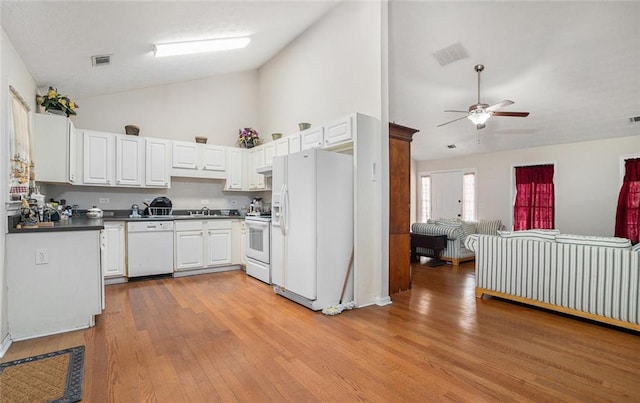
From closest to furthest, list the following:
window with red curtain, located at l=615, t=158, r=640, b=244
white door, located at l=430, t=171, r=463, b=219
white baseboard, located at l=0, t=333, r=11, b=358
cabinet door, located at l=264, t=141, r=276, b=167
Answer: white baseboard, located at l=0, t=333, r=11, b=358 < cabinet door, located at l=264, t=141, r=276, b=167 < window with red curtain, located at l=615, t=158, r=640, b=244 < white door, located at l=430, t=171, r=463, b=219

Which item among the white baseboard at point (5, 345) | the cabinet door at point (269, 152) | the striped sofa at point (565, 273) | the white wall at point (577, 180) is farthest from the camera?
the white wall at point (577, 180)

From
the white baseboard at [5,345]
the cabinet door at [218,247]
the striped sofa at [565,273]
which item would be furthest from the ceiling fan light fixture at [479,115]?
the white baseboard at [5,345]

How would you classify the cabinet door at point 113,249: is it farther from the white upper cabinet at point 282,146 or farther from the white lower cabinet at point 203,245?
the white upper cabinet at point 282,146

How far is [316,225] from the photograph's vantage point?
3.36 metres

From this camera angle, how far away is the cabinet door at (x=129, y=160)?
184 inches

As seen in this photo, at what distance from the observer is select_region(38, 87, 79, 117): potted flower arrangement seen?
356cm

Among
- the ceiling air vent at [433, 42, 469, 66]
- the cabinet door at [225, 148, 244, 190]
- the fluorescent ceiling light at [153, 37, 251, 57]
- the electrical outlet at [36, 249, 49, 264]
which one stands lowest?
the electrical outlet at [36, 249, 49, 264]

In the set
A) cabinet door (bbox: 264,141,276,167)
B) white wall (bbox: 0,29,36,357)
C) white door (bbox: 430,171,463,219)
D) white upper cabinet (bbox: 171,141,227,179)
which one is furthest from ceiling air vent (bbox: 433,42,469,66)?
white wall (bbox: 0,29,36,357)

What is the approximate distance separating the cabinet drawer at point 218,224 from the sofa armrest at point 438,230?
12.6ft

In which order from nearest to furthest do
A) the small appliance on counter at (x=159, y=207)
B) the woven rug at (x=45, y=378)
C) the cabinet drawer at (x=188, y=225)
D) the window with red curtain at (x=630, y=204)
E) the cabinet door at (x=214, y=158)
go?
1. the woven rug at (x=45, y=378)
2. the cabinet drawer at (x=188, y=225)
3. the small appliance on counter at (x=159, y=207)
4. the cabinet door at (x=214, y=158)
5. the window with red curtain at (x=630, y=204)

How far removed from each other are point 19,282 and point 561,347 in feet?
14.9

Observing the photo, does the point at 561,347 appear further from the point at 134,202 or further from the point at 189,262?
the point at 134,202

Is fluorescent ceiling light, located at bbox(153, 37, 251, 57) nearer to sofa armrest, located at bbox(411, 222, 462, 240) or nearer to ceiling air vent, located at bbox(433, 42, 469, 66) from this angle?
ceiling air vent, located at bbox(433, 42, 469, 66)

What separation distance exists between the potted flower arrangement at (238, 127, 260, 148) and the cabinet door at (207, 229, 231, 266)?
175 centimetres
